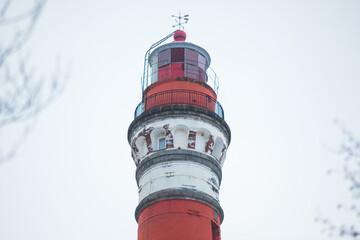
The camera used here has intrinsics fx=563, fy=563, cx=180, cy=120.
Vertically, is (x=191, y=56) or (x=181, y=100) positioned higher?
(x=191, y=56)

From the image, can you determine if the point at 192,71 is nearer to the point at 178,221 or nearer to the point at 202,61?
the point at 202,61

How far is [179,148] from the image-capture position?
742 inches

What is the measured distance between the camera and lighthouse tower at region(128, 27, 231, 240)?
1770 centimetres

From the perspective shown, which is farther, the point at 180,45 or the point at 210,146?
the point at 180,45

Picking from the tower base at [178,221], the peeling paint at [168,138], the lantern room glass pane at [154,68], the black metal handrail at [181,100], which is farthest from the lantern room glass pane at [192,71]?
the tower base at [178,221]

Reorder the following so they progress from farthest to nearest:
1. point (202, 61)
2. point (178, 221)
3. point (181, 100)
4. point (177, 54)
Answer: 1. point (202, 61)
2. point (177, 54)
3. point (181, 100)
4. point (178, 221)

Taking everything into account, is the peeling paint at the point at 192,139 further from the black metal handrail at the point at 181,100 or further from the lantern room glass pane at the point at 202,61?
the lantern room glass pane at the point at 202,61

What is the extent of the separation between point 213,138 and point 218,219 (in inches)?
111

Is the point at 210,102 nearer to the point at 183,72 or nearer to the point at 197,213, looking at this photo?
the point at 183,72

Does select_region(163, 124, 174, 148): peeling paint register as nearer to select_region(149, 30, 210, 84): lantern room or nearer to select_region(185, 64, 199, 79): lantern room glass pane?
select_region(149, 30, 210, 84): lantern room

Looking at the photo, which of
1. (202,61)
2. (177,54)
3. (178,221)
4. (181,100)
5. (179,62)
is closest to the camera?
(178,221)

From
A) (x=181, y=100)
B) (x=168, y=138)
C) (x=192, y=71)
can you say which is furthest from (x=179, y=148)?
(x=192, y=71)

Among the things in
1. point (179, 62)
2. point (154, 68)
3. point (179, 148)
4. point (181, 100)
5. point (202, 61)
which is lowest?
point (179, 148)

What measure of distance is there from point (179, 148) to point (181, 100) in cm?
220
